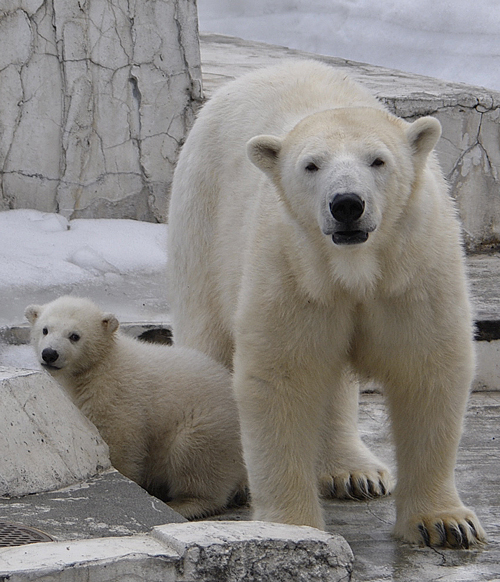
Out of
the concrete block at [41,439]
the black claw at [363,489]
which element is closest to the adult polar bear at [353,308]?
the black claw at [363,489]

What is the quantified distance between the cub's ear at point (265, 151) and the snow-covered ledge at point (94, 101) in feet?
10.1

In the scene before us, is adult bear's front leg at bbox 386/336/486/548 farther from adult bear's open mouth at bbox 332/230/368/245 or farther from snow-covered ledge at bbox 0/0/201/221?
snow-covered ledge at bbox 0/0/201/221

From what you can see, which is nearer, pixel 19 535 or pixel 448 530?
pixel 19 535

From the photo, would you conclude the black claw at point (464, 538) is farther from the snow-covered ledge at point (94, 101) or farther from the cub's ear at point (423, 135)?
the snow-covered ledge at point (94, 101)

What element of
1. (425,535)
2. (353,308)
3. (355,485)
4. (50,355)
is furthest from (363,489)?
(50,355)

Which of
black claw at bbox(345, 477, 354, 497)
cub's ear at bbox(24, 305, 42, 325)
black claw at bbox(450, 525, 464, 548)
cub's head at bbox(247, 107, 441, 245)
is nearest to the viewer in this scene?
cub's head at bbox(247, 107, 441, 245)

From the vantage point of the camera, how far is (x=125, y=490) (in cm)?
295

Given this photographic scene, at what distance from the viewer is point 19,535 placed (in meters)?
2.45

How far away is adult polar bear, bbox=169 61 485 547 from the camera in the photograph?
2.63m

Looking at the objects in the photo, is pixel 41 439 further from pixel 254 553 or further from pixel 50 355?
pixel 254 553

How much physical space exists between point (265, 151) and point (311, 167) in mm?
230

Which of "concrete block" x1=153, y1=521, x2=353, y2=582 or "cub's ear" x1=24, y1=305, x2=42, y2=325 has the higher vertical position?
"cub's ear" x1=24, y1=305, x2=42, y2=325

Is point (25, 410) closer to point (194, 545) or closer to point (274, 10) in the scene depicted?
point (194, 545)

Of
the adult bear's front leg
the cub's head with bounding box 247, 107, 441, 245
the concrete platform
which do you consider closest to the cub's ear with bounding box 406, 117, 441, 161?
the cub's head with bounding box 247, 107, 441, 245
